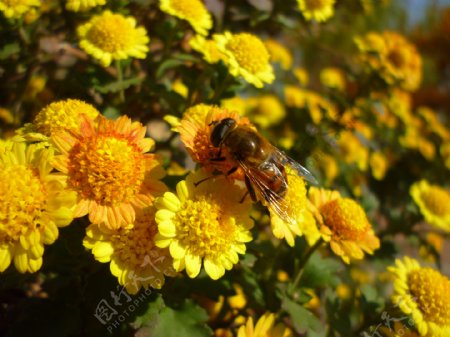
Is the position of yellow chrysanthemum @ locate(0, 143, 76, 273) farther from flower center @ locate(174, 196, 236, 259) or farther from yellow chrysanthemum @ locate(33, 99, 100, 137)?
flower center @ locate(174, 196, 236, 259)

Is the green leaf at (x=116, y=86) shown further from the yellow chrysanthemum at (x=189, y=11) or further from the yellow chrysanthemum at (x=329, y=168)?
the yellow chrysanthemum at (x=329, y=168)

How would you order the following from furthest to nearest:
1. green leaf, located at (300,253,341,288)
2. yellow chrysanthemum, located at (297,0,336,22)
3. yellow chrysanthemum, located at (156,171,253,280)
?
yellow chrysanthemum, located at (297,0,336,22), green leaf, located at (300,253,341,288), yellow chrysanthemum, located at (156,171,253,280)

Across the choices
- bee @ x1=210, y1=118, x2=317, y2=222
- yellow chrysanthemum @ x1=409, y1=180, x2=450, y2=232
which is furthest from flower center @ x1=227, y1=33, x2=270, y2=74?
yellow chrysanthemum @ x1=409, y1=180, x2=450, y2=232

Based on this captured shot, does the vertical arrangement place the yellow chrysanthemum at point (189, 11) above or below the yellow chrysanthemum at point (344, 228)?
above

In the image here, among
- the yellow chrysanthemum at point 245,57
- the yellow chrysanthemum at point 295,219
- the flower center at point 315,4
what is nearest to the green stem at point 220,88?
the yellow chrysanthemum at point 245,57

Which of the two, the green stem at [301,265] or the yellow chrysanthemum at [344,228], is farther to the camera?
the green stem at [301,265]

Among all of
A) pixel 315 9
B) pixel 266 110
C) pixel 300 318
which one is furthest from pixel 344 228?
pixel 266 110

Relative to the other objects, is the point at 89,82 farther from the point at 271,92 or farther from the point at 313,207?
the point at 271,92
